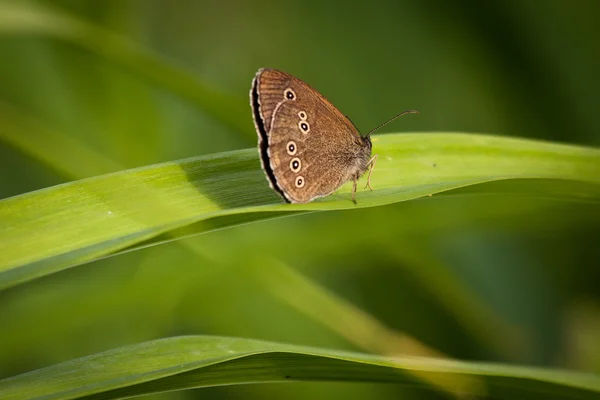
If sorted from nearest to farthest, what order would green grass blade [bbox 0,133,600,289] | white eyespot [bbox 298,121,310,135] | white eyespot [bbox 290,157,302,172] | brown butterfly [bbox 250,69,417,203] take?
green grass blade [bbox 0,133,600,289], brown butterfly [bbox 250,69,417,203], white eyespot [bbox 290,157,302,172], white eyespot [bbox 298,121,310,135]

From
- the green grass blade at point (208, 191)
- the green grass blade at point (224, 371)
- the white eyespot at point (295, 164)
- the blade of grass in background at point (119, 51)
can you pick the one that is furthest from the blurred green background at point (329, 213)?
the green grass blade at point (224, 371)

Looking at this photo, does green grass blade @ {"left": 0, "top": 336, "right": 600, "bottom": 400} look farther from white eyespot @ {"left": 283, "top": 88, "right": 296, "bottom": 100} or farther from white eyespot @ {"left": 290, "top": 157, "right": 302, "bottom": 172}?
white eyespot @ {"left": 283, "top": 88, "right": 296, "bottom": 100}

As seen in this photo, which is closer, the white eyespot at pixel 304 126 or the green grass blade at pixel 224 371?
→ the green grass blade at pixel 224 371

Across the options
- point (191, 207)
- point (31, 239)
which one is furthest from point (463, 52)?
point (31, 239)

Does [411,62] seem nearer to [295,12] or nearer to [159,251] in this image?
[295,12]

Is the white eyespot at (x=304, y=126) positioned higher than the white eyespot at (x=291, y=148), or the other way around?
the white eyespot at (x=304, y=126)

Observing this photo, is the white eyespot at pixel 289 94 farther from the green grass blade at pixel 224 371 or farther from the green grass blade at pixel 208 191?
the green grass blade at pixel 224 371

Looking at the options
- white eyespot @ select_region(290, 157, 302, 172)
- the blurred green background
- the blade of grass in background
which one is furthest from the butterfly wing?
the blade of grass in background
